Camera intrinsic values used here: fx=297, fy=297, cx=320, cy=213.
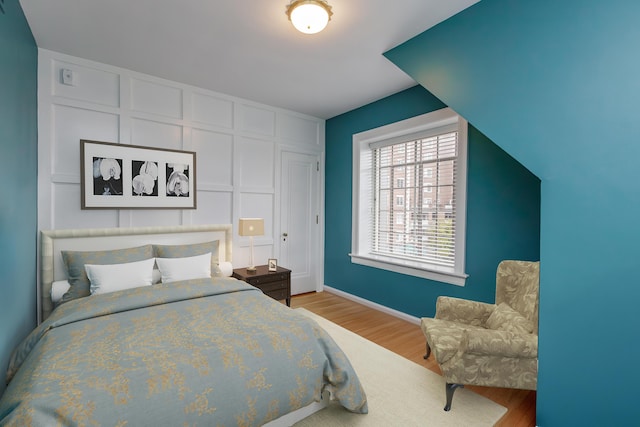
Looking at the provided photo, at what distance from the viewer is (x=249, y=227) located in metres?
3.69

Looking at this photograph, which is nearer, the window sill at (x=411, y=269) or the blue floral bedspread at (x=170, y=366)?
the blue floral bedspread at (x=170, y=366)

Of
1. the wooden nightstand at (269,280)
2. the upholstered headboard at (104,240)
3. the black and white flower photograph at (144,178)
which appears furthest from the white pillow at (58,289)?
the wooden nightstand at (269,280)

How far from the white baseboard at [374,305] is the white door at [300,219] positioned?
0.35 m

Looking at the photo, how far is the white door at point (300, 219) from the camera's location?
4406 millimetres

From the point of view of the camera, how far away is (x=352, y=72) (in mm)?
3131

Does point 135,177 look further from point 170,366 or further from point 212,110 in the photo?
point 170,366

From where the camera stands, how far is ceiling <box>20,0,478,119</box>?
216 centimetres

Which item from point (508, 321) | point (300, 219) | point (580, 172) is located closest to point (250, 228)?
point (300, 219)

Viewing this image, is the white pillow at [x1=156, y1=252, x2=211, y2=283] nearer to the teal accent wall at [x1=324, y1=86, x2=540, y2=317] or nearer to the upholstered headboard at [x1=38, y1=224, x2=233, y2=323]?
the upholstered headboard at [x1=38, y1=224, x2=233, y2=323]

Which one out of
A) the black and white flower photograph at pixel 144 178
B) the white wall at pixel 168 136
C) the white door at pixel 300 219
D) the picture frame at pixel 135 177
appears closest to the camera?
the white wall at pixel 168 136

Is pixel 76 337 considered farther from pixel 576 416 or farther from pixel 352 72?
pixel 352 72

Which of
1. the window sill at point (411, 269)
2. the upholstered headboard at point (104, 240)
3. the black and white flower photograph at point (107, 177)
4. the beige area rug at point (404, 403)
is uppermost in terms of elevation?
the black and white flower photograph at point (107, 177)

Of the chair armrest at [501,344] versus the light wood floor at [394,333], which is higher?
the chair armrest at [501,344]

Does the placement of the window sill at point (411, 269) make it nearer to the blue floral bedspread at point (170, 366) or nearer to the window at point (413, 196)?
the window at point (413, 196)
